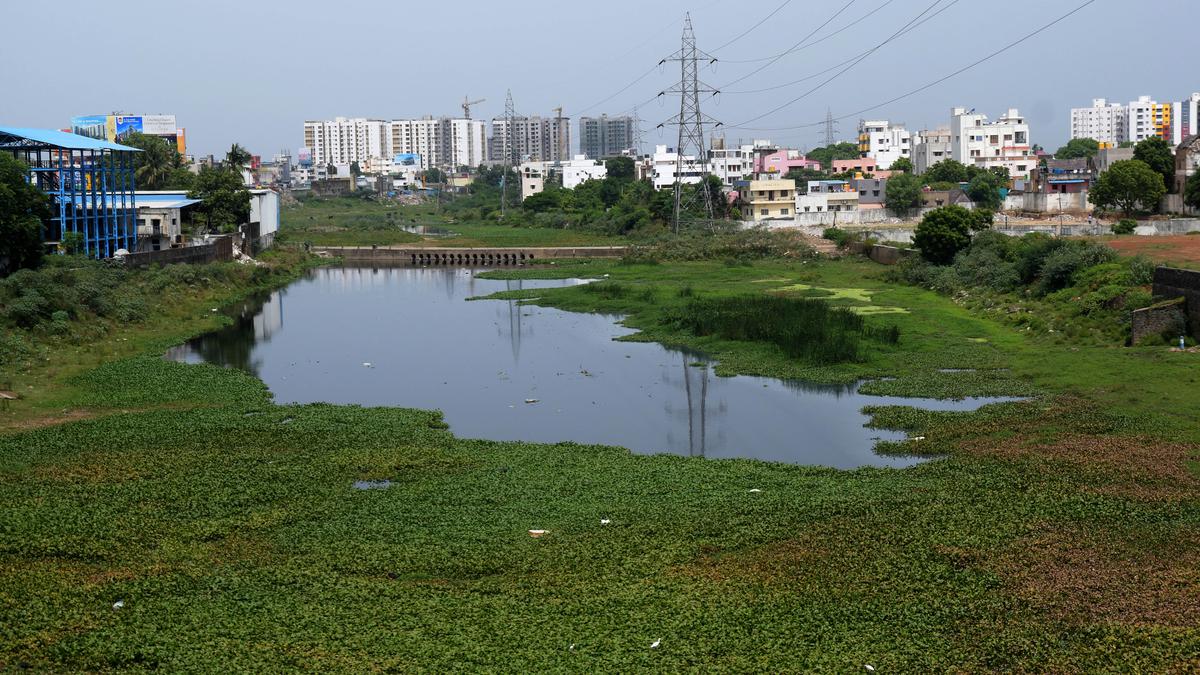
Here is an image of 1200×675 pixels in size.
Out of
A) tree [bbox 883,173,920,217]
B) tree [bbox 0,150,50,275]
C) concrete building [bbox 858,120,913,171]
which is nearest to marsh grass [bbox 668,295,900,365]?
tree [bbox 0,150,50,275]

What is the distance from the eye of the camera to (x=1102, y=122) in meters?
165

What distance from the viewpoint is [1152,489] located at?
48.6 ft

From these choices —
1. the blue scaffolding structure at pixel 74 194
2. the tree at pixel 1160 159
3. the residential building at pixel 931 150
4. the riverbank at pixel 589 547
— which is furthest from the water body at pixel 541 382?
the residential building at pixel 931 150

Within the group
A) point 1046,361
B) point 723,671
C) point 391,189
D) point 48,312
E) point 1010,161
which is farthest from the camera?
point 391,189

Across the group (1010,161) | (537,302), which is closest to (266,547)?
(537,302)

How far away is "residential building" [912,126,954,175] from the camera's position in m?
98.4

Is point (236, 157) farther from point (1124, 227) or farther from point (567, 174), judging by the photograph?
point (567, 174)

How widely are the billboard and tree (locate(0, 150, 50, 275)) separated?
41545 millimetres

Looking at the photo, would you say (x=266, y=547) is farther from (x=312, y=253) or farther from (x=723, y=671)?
(x=312, y=253)

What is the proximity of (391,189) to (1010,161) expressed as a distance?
230 feet

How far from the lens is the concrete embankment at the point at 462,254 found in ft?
207

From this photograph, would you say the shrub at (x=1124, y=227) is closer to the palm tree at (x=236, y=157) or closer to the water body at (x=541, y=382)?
the water body at (x=541, y=382)

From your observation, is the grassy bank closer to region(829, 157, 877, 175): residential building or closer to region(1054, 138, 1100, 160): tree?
region(829, 157, 877, 175): residential building

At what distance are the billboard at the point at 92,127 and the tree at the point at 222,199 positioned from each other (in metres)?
20.1
